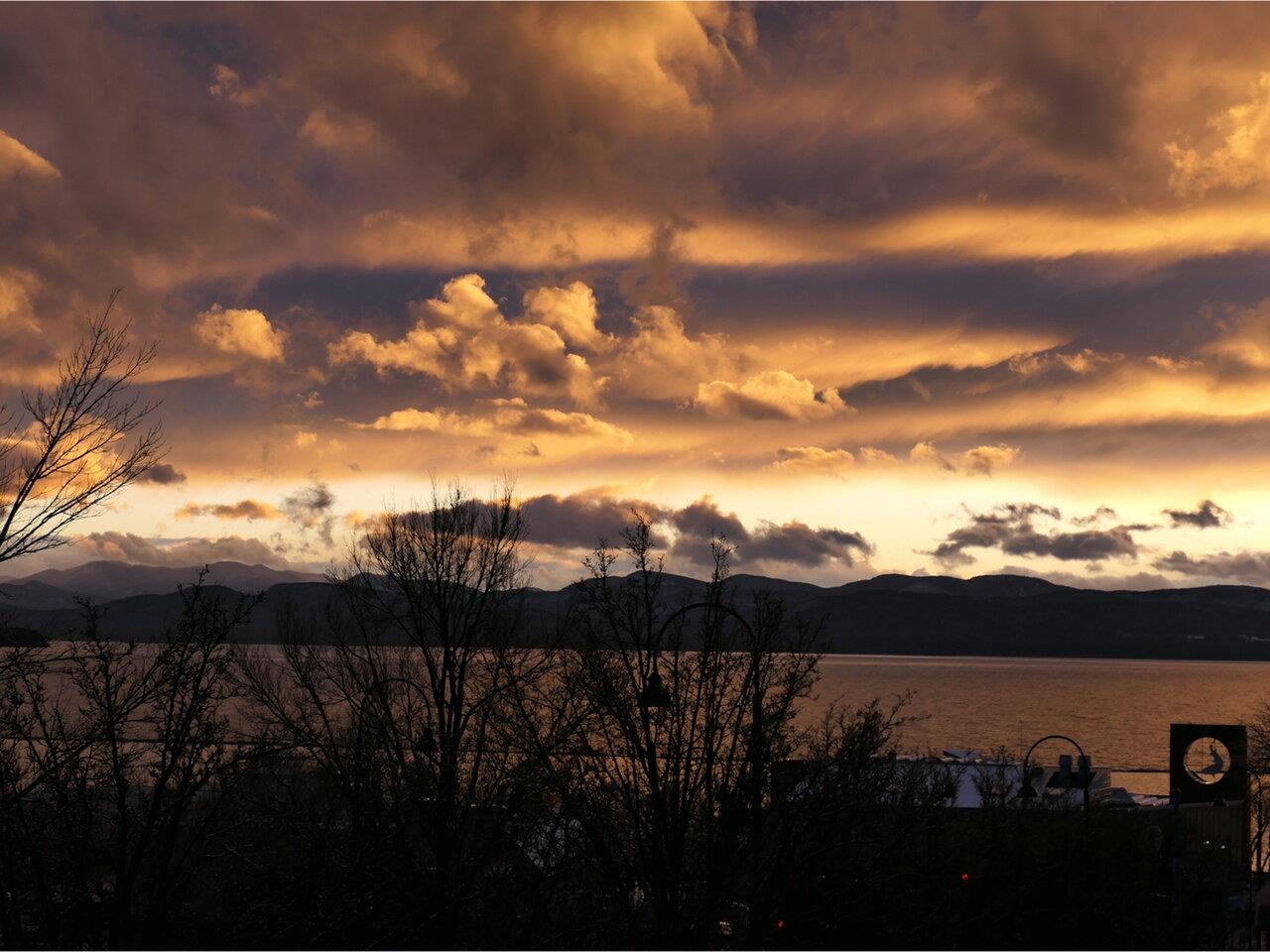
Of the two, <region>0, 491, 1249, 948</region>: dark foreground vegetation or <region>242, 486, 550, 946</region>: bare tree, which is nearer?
<region>0, 491, 1249, 948</region>: dark foreground vegetation

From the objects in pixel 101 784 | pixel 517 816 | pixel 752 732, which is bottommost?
pixel 517 816

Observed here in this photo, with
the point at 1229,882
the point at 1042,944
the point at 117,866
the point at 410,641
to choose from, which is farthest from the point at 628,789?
the point at 1229,882

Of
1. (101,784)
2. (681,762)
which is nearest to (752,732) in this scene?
(681,762)

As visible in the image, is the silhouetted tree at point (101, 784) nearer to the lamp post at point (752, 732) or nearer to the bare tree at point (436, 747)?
the bare tree at point (436, 747)

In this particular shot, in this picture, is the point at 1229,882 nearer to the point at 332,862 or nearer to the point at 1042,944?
the point at 1042,944

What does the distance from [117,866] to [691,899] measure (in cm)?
919

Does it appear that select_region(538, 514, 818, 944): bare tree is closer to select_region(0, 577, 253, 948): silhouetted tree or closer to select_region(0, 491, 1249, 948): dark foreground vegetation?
select_region(0, 491, 1249, 948): dark foreground vegetation

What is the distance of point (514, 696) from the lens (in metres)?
26.4

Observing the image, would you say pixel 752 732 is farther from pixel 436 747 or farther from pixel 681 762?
pixel 436 747

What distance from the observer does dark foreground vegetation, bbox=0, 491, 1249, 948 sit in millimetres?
17406

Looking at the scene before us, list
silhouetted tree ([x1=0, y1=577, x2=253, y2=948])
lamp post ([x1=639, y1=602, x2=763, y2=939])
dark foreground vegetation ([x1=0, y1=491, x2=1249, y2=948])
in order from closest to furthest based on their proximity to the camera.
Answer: silhouetted tree ([x1=0, y1=577, x2=253, y2=948])
dark foreground vegetation ([x1=0, y1=491, x2=1249, y2=948])
lamp post ([x1=639, y1=602, x2=763, y2=939])

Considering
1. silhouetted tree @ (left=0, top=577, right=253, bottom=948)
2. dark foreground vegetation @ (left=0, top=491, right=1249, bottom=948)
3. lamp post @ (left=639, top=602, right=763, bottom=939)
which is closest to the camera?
silhouetted tree @ (left=0, top=577, right=253, bottom=948)

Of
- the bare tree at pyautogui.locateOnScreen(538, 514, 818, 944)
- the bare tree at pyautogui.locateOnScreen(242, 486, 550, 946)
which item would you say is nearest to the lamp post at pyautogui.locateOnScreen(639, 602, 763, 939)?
the bare tree at pyautogui.locateOnScreen(538, 514, 818, 944)

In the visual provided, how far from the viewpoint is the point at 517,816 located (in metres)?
26.6
